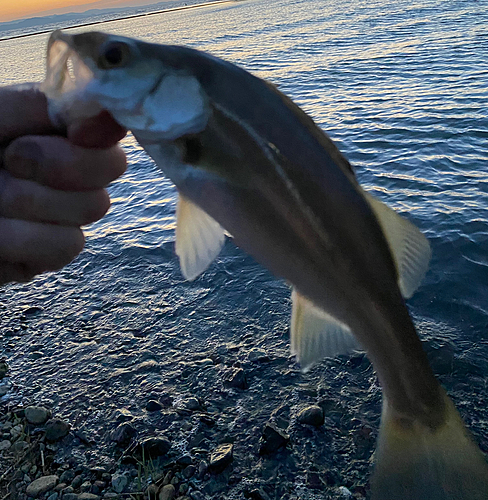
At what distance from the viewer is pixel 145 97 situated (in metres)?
2.08

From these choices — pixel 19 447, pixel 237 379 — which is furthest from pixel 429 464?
pixel 19 447

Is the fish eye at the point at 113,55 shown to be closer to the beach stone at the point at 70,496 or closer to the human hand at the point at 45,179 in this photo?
the human hand at the point at 45,179

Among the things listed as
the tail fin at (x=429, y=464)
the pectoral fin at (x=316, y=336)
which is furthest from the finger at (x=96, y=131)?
the tail fin at (x=429, y=464)

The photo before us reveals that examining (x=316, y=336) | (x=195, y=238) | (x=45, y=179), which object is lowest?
(x=316, y=336)

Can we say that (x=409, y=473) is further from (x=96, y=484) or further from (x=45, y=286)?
(x=45, y=286)

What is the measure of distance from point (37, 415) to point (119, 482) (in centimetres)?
170

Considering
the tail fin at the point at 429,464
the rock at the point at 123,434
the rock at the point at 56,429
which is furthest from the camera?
the rock at the point at 56,429

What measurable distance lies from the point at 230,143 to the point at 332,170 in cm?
48

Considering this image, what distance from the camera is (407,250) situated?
2357mm

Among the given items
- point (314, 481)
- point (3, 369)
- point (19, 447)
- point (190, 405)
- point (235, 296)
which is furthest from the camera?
point (235, 296)

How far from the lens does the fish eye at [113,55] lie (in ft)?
6.72

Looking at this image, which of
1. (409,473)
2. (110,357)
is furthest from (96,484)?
(409,473)

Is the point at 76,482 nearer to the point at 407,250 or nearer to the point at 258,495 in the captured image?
the point at 258,495

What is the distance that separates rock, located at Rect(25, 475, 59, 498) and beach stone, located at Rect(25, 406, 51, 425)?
3.33ft
